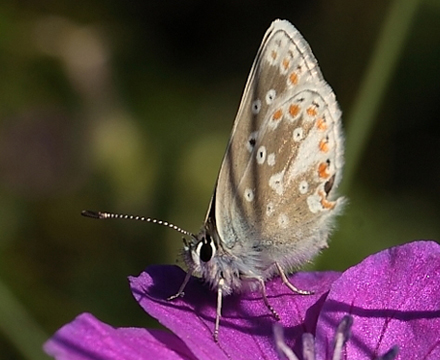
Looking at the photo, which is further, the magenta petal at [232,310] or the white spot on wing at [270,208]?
the white spot on wing at [270,208]

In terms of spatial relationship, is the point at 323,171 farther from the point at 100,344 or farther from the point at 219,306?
the point at 100,344

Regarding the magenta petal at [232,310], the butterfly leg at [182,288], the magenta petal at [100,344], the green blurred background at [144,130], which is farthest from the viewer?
the green blurred background at [144,130]

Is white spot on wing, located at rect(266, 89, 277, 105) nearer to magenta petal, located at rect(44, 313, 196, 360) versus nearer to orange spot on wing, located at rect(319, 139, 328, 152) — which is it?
orange spot on wing, located at rect(319, 139, 328, 152)

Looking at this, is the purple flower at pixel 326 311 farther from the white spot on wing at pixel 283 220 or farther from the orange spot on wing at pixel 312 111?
the orange spot on wing at pixel 312 111

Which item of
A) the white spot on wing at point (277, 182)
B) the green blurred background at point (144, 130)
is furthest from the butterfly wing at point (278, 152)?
the green blurred background at point (144, 130)

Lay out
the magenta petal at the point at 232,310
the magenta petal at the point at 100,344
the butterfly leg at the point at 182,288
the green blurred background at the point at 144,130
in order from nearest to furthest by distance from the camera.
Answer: the magenta petal at the point at 100,344 → the magenta petal at the point at 232,310 → the butterfly leg at the point at 182,288 → the green blurred background at the point at 144,130

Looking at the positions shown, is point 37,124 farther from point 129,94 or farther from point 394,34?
point 394,34

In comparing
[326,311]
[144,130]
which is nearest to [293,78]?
[326,311]
